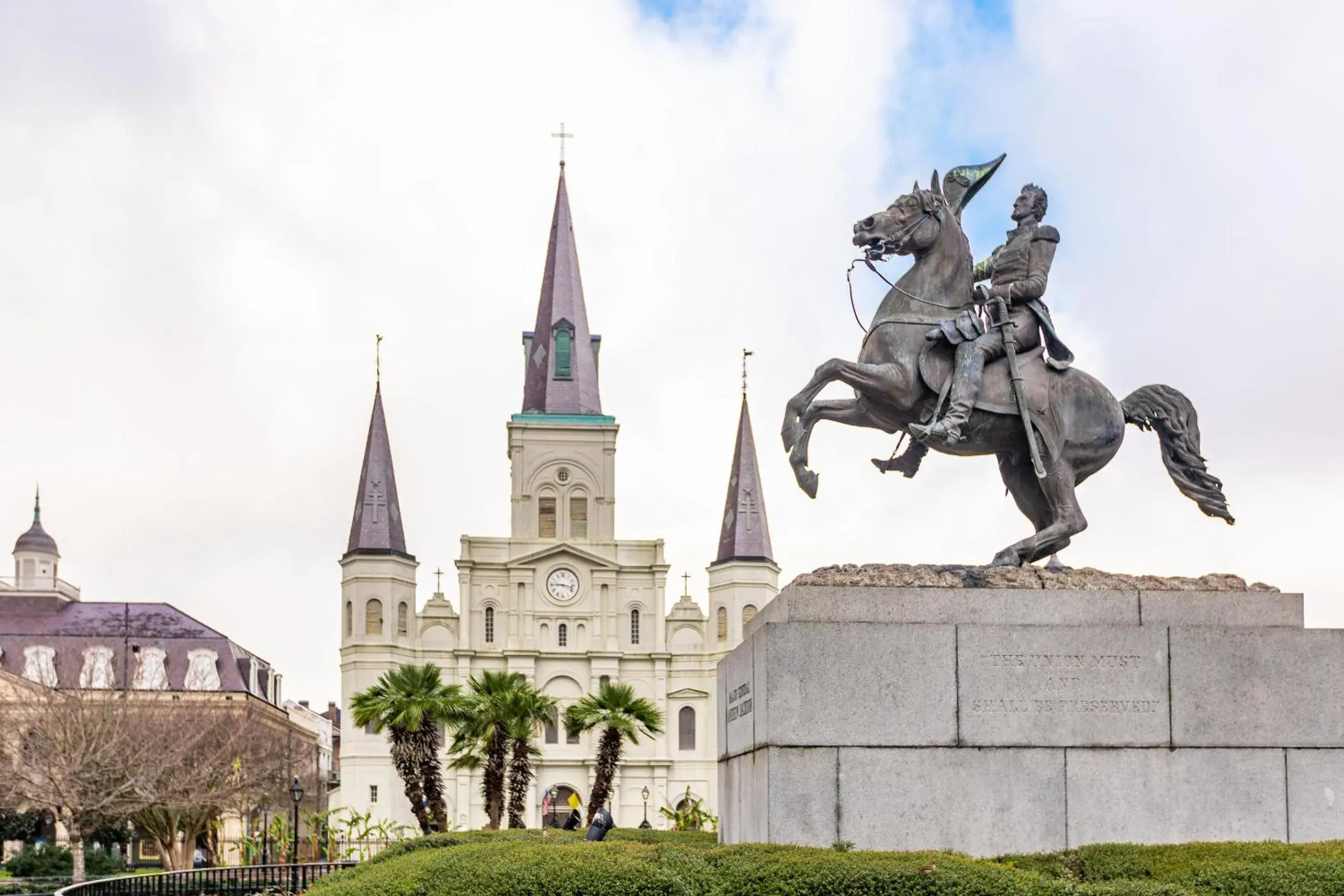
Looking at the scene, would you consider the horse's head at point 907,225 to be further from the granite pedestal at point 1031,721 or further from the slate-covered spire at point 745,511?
the slate-covered spire at point 745,511

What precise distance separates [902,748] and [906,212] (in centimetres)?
405

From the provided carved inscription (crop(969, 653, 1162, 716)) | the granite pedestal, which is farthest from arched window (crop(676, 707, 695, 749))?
carved inscription (crop(969, 653, 1162, 716))

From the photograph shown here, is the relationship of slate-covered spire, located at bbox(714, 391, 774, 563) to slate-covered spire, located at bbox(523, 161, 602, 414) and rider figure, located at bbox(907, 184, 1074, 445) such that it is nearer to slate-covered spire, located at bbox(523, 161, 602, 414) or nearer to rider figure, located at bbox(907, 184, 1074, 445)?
slate-covered spire, located at bbox(523, 161, 602, 414)

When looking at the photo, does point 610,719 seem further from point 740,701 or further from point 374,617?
point 374,617

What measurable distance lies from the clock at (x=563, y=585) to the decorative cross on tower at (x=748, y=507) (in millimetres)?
9845

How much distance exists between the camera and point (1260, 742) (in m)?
11.0

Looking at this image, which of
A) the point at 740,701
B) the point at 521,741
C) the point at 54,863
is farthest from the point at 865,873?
the point at 54,863

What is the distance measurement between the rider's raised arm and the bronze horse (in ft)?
0.66

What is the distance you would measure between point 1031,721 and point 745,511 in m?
80.8

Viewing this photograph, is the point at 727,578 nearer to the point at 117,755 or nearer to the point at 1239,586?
the point at 117,755

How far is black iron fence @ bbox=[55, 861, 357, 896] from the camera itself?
21.6 metres

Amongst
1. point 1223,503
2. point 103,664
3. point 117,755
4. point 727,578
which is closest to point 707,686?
point 727,578

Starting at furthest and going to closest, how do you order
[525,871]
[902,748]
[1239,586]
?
[1239,586]
[902,748]
[525,871]

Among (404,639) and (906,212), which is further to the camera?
(404,639)
